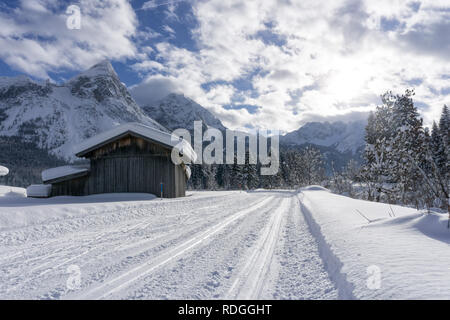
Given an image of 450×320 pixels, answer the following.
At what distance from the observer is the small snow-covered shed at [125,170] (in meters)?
17.1

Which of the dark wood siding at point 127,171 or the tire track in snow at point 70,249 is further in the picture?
the dark wood siding at point 127,171

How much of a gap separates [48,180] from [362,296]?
19.9 meters

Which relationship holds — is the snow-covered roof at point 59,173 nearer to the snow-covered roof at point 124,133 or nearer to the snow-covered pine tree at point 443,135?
the snow-covered roof at point 124,133

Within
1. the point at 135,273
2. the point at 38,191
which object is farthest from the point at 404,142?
the point at 38,191

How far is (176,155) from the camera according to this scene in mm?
17391

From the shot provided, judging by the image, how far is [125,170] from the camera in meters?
17.4

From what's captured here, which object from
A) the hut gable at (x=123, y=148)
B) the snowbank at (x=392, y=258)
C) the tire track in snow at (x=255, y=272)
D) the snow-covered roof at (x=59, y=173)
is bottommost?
the tire track in snow at (x=255, y=272)

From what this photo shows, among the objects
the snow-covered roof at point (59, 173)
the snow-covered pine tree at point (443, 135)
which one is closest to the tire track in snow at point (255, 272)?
the snow-covered roof at point (59, 173)

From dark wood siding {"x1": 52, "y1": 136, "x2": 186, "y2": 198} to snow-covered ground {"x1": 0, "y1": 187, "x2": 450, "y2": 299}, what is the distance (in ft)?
32.1

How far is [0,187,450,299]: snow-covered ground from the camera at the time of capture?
122 inches

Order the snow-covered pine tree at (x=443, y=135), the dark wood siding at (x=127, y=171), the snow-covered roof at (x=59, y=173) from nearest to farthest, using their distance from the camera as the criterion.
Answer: the snow-covered roof at (x=59, y=173) → the dark wood siding at (x=127, y=171) → the snow-covered pine tree at (x=443, y=135)

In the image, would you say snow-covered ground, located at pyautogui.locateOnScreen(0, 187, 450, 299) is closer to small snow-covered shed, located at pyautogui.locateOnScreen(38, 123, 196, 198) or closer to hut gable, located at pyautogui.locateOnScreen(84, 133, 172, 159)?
small snow-covered shed, located at pyautogui.locateOnScreen(38, 123, 196, 198)
